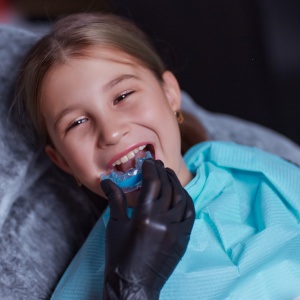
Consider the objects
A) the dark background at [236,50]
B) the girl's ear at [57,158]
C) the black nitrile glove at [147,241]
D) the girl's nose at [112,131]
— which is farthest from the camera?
the dark background at [236,50]

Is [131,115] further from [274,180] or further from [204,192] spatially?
[274,180]

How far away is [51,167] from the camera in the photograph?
1448 mm

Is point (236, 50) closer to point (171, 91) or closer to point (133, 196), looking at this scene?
point (171, 91)

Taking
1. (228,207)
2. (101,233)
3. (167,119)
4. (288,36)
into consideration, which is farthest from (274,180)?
(288,36)

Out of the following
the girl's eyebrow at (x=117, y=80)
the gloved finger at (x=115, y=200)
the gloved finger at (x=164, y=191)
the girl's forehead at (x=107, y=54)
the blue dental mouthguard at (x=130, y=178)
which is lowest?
the blue dental mouthguard at (x=130, y=178)

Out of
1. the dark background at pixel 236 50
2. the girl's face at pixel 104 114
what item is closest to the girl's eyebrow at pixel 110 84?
the girl's face at pixel 104 114

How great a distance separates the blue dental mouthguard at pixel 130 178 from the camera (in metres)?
1.11

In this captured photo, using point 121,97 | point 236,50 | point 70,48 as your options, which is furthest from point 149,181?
point 236,50

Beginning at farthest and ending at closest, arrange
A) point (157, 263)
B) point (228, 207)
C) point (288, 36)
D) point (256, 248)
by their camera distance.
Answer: point (288, 36)
point (228, 207)
point (256, 248)
point (157, 263)

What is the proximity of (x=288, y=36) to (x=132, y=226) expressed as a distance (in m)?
1.48

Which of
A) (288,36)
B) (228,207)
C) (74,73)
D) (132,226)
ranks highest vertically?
(74,73)

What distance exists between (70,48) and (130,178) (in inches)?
11.4

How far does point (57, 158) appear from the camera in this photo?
1.33m

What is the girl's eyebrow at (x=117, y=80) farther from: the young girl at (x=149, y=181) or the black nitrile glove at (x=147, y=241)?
the black nitrile glove at (x=147, y=241)
